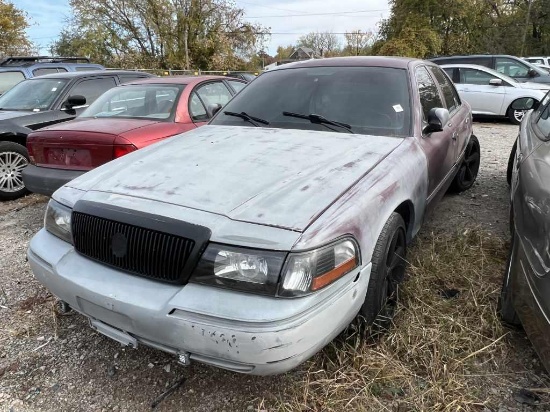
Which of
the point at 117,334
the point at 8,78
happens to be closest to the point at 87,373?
the point at 117,334

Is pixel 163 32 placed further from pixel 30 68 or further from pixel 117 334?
pixel 117 334

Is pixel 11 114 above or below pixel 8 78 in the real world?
below

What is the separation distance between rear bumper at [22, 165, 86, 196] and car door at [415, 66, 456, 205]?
3.18m

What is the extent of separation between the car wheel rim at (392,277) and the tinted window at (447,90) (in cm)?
209

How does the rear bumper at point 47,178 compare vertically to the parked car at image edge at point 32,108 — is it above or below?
below

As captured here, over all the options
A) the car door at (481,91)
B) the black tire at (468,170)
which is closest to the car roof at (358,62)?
the black tire at (468,170)

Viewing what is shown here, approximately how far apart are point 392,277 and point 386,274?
0.94ft

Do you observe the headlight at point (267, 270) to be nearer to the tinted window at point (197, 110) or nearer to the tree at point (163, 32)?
the tinted window at point (197, 110)

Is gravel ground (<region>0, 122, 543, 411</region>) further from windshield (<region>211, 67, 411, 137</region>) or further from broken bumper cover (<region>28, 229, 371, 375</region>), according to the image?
windshield (<region>211, 67, 411, 137</region>)

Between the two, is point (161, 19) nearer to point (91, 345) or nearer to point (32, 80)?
point (32, 80)

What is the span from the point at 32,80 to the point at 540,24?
130ft

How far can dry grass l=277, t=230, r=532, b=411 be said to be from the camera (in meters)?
2.06

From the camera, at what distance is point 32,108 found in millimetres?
5949

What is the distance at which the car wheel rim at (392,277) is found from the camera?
8.14 feet
